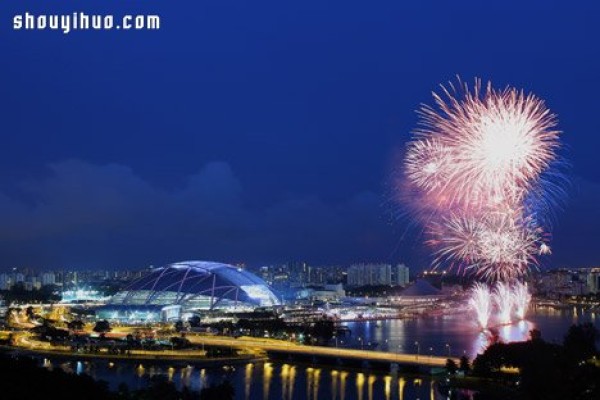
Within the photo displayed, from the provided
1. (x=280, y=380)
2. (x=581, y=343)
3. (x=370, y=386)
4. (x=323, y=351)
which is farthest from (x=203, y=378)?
(x=581, y=343)

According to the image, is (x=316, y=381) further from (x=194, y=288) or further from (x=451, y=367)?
(x=194, y=288)

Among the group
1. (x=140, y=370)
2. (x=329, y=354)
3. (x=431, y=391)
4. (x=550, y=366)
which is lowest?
(x=140, y=370)

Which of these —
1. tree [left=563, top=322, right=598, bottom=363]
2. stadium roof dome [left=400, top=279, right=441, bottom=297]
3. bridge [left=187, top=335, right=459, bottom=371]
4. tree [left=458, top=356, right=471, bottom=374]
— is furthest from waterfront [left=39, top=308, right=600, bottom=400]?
stadium roof dome [left=400, top=279, right=441, bottom=297]

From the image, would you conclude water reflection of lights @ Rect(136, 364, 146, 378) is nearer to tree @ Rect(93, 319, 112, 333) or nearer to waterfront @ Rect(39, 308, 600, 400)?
waterfront @ Rect(39, 308, 600, 400)

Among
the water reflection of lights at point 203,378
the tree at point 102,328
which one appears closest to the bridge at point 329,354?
the water reflection of lights at point 203,378

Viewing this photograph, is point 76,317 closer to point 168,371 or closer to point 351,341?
point 351,341
